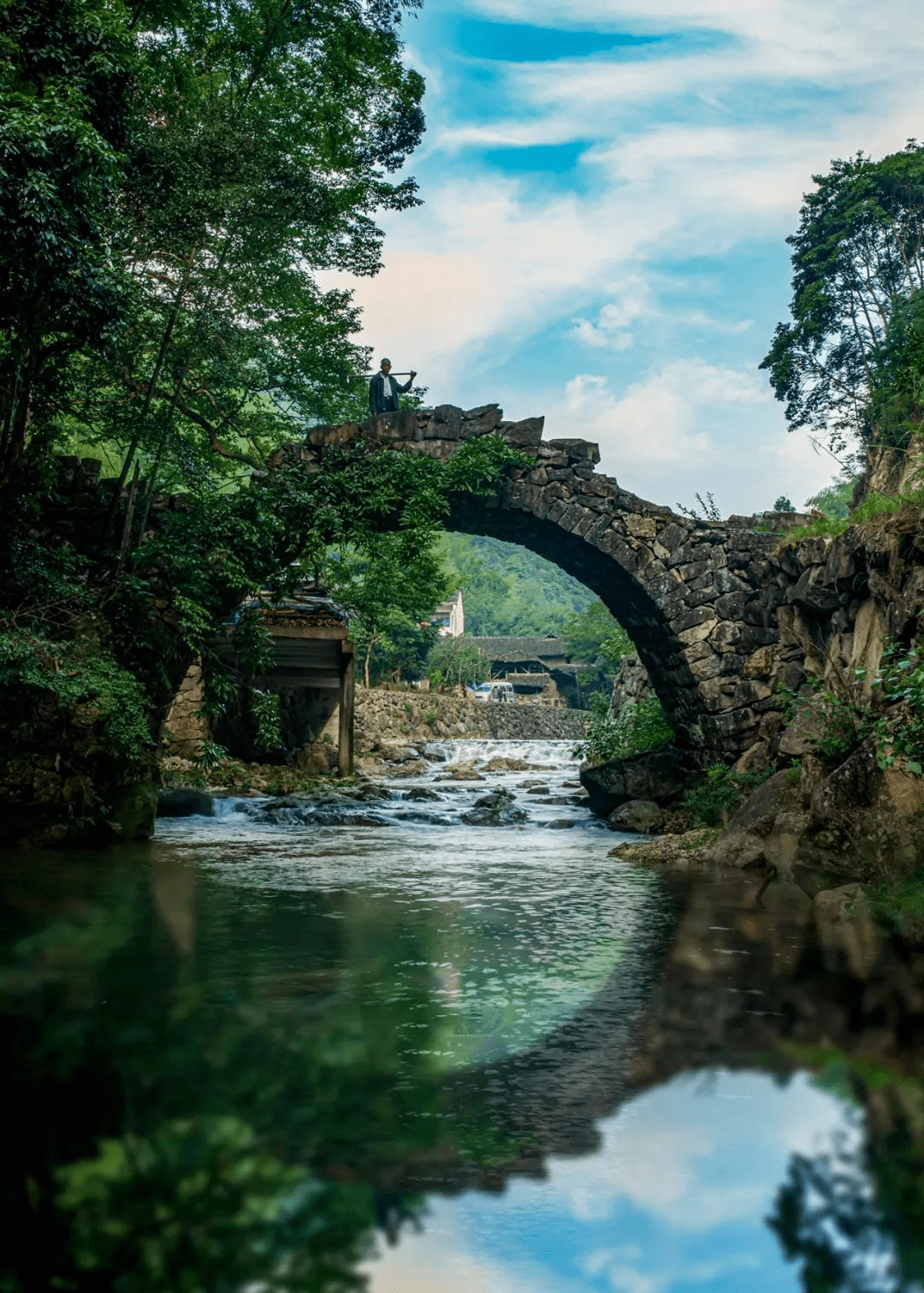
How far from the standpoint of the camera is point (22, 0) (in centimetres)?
654

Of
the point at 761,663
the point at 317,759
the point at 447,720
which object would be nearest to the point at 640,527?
the point at 761,663

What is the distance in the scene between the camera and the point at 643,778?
41.8ft

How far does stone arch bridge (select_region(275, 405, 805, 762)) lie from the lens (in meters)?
11.2

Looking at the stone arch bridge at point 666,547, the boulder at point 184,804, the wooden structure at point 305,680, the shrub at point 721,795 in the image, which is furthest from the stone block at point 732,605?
the boulder at point 184,804

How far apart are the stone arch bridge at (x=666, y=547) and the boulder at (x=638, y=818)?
0.92 m

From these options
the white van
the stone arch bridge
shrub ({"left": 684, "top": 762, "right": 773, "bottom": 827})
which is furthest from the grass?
the white van

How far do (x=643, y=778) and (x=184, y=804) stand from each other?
17.8ft

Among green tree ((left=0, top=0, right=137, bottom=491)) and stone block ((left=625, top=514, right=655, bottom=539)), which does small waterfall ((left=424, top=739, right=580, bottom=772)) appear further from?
green tree ((left=0, top=0, right=137, bottom=491))

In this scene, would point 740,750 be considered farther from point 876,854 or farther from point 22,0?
point 22,0

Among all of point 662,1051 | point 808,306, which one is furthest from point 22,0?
point 808,306

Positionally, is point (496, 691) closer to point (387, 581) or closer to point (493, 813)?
point (387, 581)

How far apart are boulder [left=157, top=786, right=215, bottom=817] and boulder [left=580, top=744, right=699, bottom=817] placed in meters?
4.69

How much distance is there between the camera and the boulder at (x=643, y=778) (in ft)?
40.9

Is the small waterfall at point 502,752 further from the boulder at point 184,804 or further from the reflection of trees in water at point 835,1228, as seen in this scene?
the reflection of trees in water at point 835,1228
